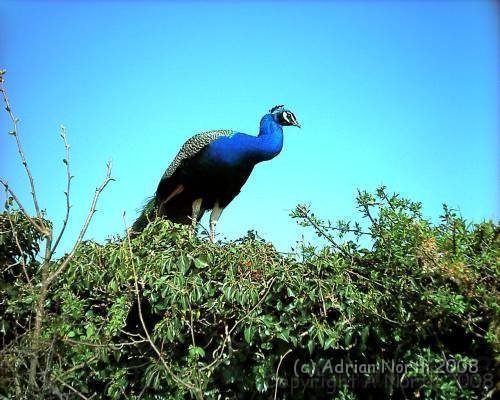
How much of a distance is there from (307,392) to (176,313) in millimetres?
720

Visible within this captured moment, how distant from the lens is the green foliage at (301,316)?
244 centimetres

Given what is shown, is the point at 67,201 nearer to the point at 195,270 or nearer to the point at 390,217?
the point at 195,270

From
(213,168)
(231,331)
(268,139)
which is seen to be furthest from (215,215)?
(231,331)

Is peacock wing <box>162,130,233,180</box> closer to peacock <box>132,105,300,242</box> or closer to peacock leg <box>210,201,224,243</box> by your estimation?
peacock <box>132,105,300,242</box>

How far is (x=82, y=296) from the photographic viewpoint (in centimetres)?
289

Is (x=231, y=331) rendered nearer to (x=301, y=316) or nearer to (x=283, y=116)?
(x=301, y=316)

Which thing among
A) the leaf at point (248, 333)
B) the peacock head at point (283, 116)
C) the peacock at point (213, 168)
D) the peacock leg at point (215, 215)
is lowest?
the leaf at point (248, 333)

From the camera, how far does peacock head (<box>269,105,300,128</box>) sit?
17.8 feet

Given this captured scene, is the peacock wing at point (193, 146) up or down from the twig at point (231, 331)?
up

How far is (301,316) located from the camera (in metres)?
2.59

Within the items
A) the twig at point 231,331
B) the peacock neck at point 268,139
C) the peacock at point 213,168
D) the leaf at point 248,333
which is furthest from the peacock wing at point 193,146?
the leaf at point 248,333

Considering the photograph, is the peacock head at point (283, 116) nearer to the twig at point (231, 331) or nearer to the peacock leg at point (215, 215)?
the peacock leg at point (215, 215)

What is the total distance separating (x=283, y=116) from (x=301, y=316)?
123 inches

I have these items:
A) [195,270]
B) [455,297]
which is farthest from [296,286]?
[455,297]
